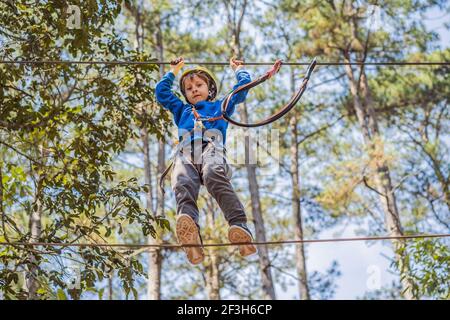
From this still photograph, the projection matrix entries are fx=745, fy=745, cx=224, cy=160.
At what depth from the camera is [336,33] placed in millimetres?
12625

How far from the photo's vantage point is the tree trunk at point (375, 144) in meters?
10.8

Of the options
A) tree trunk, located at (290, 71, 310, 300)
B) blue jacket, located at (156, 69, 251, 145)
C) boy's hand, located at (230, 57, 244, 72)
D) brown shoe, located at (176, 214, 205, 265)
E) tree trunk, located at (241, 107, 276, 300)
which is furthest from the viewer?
tree trunk, located at (290, 71, 310, 300)

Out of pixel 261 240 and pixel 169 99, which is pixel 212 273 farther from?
pixel 169 99

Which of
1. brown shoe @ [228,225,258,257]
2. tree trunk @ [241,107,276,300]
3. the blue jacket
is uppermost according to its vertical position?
tree trunk @ [241,107,276,300]

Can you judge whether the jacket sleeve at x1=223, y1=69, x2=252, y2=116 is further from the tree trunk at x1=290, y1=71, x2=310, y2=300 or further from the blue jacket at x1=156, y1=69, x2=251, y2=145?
the tree trunk at x1=290, y1=71, x2=310, y2=300

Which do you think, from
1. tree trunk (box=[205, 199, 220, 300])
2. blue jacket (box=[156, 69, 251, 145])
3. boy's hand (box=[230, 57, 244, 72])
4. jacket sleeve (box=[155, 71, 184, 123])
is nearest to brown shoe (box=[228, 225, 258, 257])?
blue jacket (box=[156, 69, 251, 145])

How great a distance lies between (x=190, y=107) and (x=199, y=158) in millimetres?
376

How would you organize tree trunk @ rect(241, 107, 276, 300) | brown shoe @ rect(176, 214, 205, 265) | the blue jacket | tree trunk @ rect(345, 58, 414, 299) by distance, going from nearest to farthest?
brown shoe @ rect(176, 214, 205, 265) → the blue jacket → tree trunk @ rect(241, 107, 276, 300) → tree trunk @ rect(345, 58, 414, 299)

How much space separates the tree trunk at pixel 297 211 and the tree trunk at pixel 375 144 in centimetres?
121

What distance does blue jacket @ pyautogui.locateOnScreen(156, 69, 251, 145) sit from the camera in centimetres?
434

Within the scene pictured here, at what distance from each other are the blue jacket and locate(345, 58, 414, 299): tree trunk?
5.93 meters

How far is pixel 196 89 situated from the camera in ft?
14.7

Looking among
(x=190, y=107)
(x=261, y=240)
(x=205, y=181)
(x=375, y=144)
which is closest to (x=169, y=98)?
(x=190, y=107)

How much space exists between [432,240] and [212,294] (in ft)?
20.7
